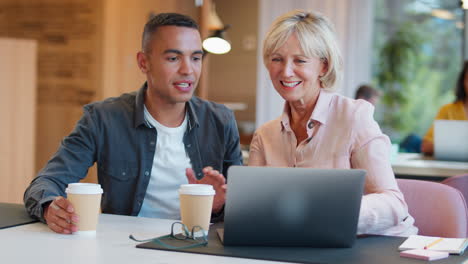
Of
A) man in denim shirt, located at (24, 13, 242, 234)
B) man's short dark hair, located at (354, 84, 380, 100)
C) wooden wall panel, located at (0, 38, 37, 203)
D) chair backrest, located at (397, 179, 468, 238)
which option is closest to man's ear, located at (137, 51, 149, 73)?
man in denim shirt, located at (24, 13, 242, 234)

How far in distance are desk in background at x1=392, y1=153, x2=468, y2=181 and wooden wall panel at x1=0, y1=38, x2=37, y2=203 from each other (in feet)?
8.42

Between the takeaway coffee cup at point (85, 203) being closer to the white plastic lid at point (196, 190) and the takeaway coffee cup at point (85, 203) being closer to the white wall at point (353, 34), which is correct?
the white plastic lid at point (196, 190)

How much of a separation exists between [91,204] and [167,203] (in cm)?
69

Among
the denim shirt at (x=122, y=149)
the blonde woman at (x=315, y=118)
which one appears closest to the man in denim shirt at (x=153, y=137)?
the denim shirt at (x=122, y=149)

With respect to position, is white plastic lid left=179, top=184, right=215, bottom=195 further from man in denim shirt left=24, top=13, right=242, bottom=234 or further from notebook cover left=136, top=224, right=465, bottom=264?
man in denim shirt left=24, top=13, right=242, bottom=234

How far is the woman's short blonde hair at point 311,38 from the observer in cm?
209

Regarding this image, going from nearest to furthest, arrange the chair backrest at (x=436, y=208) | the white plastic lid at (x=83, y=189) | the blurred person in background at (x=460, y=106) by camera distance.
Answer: the white plastic lid at (x=83, y=189) < the chair backrest at (x=436, y=208) < the blurred person in background at (x=460, y=106)

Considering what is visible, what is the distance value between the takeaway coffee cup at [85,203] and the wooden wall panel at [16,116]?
10.1 feet

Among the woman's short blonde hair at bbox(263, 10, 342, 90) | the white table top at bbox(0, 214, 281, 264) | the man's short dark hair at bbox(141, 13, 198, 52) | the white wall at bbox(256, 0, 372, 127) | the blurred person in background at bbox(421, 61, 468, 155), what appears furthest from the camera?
the white wall at bbox(256, 0, 372, 127)

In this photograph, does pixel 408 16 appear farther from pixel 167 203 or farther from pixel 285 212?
pixel 285 212

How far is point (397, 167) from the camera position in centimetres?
376

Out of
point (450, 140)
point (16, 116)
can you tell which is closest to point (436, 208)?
point (450, 140)

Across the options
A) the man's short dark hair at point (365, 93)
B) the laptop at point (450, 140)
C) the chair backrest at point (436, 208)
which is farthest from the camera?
the man's short dark hair at point (365, 93)

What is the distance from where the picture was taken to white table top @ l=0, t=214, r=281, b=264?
1.43 meters
